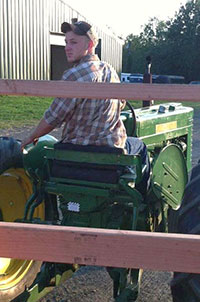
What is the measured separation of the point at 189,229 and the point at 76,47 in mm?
1261

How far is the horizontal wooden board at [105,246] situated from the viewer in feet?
5.01

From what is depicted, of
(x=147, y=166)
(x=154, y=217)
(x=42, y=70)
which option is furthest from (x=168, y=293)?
(x=42, y=70)

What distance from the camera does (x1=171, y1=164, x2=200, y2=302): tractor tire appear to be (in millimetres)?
2451

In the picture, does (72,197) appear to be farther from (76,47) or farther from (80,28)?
(80,28)

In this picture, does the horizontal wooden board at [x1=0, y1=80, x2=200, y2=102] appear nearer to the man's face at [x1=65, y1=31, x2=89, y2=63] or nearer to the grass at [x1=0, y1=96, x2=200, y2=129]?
the man's face at [x1=65, y1=31, x2=89, y2=63]

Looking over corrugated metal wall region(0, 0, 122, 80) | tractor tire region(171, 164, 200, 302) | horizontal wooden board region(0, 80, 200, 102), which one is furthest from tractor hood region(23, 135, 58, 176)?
corrugated metal wall region(0, 0, 122, 80)

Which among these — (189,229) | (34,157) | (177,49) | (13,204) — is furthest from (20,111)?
(177,49)

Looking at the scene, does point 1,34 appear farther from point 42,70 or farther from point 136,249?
point 136,249

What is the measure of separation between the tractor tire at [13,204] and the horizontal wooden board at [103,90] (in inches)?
60.0

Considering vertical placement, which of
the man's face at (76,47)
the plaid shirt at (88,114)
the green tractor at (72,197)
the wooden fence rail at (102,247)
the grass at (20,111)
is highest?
the man's face at (76,47)

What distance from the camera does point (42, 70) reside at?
20.3 metres

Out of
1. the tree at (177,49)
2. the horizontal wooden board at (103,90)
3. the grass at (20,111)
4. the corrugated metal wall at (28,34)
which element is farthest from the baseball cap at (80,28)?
the tree at (177,49)

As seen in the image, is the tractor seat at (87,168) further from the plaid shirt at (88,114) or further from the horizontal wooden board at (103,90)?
the horizontal wooden board at (103,90)

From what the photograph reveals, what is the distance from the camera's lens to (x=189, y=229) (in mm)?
2627
